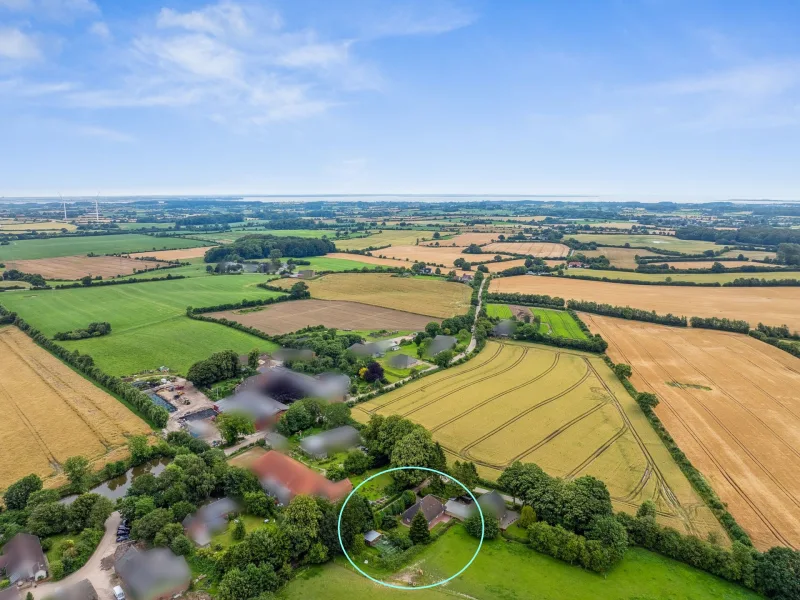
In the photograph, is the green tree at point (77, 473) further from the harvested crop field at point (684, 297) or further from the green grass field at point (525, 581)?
the harvested crop field at point (684, 297)

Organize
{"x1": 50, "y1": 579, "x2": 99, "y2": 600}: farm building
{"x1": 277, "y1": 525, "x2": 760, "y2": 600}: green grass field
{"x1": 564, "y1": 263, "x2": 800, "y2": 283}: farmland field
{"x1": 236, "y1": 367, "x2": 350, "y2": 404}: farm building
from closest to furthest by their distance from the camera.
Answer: {"x1": 50, "y1": 579, "x2": 99, "y2": 600}: farm building → {"x1": 277, "y1": 525, "x2": 760, "y2": 600}: green grass field → {"x1": 236, "y1": 367, "x2": 350, "y2": 404}: farm building → {"x1": 564, "y1": 263, "x2": 800, "y2": 283}: farmland field

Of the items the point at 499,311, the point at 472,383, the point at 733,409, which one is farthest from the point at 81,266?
the point at 733,409

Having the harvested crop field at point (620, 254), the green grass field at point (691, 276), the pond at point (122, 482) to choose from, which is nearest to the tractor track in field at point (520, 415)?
Result: the pond at point (122, 482)

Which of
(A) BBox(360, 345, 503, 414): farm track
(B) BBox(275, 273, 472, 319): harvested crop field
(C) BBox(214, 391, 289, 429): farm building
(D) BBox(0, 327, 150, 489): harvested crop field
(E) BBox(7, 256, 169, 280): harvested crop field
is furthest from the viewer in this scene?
(E) BBox(7, 256, 169, 280): harvested crop field

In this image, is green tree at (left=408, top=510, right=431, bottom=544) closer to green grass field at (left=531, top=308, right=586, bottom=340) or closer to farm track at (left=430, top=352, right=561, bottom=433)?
farm track at (left=430, top=352, right=561, bottom=433)

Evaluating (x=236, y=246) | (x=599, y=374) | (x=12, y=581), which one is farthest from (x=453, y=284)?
(x=12, y=581)

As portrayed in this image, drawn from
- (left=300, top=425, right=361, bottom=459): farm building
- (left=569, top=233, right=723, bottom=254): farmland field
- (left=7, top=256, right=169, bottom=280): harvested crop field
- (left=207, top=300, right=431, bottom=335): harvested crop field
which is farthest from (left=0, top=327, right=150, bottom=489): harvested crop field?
(left=569, top=233, right=723, bottom=254): farmland field

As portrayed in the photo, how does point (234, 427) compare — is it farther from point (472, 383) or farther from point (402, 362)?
point (472, 383)

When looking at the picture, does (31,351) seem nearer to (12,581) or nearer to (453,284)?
(12,581)
